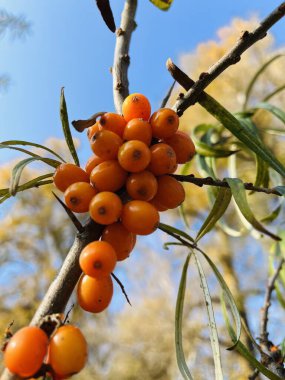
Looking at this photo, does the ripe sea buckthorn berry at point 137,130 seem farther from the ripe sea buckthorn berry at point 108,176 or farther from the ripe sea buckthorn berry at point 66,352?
the ripe sea buckthorn berry at point 66,352

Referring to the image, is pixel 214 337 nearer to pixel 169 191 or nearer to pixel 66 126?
pixel 169 191

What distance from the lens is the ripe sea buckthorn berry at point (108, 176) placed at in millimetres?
389

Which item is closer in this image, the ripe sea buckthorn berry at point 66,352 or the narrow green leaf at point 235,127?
the ripe sea buckthorn berry at point 66,352

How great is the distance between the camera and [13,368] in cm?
28

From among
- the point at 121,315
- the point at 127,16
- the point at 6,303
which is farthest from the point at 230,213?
the point at 6,303

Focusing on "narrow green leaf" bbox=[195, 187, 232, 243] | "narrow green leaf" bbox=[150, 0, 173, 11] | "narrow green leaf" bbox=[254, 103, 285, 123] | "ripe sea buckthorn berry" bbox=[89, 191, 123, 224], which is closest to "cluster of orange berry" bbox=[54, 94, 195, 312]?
"ripe sea buckthorn berry" bbox=[89, 191, 123, 224]

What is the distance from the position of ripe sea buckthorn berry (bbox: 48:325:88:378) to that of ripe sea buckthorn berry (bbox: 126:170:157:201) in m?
0.16

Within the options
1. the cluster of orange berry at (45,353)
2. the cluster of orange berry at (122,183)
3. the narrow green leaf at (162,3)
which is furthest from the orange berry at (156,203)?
the narrow green leaf at (162,3)

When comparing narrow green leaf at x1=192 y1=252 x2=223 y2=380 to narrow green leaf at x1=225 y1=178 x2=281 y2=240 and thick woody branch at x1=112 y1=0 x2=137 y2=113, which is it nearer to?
narrow green leaf at x1=225 y1=178 x2=281 y2=240

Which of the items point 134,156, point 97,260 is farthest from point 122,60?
point 97,260

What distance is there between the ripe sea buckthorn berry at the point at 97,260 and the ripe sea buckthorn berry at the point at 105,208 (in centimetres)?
3

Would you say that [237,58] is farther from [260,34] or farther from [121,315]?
[121,315]

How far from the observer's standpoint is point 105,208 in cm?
35

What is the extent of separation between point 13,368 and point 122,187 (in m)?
0.23
